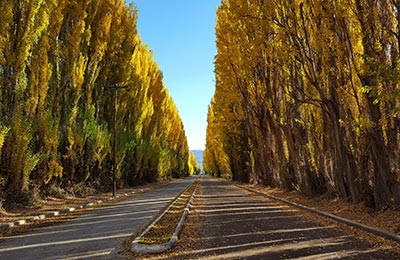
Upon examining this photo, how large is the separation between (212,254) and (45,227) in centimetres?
697

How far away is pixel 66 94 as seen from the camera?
76.2 ft

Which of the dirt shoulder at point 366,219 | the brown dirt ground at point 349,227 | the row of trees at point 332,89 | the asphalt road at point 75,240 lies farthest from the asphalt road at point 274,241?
the row of trees at point 332,89

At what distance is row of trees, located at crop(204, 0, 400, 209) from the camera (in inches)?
436

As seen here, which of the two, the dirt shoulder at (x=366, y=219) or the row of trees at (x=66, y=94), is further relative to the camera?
the row of trees at (x=66, y=94)

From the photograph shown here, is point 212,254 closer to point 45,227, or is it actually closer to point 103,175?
point 45,227

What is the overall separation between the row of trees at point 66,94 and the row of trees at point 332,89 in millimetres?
9556

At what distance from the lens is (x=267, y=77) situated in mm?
23016

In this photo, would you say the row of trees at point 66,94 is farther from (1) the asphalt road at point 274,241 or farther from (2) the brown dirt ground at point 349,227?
(1) the asphalt road at point 274,241

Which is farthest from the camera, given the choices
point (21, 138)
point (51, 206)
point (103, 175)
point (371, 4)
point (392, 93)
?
point (103, 175)

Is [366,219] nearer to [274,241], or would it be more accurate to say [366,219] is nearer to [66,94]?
[274,241]

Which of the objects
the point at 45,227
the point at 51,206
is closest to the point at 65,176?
the point at 51,206

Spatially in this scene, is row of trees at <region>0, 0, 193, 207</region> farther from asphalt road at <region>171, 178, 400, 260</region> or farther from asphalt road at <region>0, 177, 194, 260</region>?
asphalt road at <region>171, 178, 400, 260</region>

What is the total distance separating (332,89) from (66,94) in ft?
51.5

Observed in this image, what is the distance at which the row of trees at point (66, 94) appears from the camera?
16.1 metres
